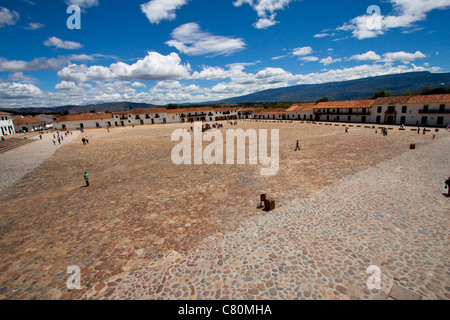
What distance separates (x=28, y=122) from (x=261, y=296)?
285 feet

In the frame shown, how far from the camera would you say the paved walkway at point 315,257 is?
205 inches

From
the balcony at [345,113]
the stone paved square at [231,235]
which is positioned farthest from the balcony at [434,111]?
the stone paved square at [231,235]

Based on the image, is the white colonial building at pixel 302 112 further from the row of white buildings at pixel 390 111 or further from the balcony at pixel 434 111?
the balcony at pixel 434 111

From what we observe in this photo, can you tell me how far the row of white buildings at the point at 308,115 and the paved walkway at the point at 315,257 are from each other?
4238 centimetres

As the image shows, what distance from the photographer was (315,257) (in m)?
6.26

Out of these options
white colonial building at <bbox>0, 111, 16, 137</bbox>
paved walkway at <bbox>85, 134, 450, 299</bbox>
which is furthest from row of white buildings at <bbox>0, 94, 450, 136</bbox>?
paved walkway at <bbox>85, 134, 450, 299</bbox>

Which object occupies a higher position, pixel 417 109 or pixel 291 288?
pixel 417 109

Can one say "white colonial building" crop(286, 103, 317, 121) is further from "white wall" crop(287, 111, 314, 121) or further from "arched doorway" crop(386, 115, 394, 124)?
"arched doorway" crop(386, 115, 394, 124)

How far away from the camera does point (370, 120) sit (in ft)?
170

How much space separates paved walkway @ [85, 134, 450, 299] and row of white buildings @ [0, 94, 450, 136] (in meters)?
42.4

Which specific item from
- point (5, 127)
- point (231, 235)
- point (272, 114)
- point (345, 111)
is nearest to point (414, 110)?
point (345, 111)

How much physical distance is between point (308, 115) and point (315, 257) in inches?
2854
